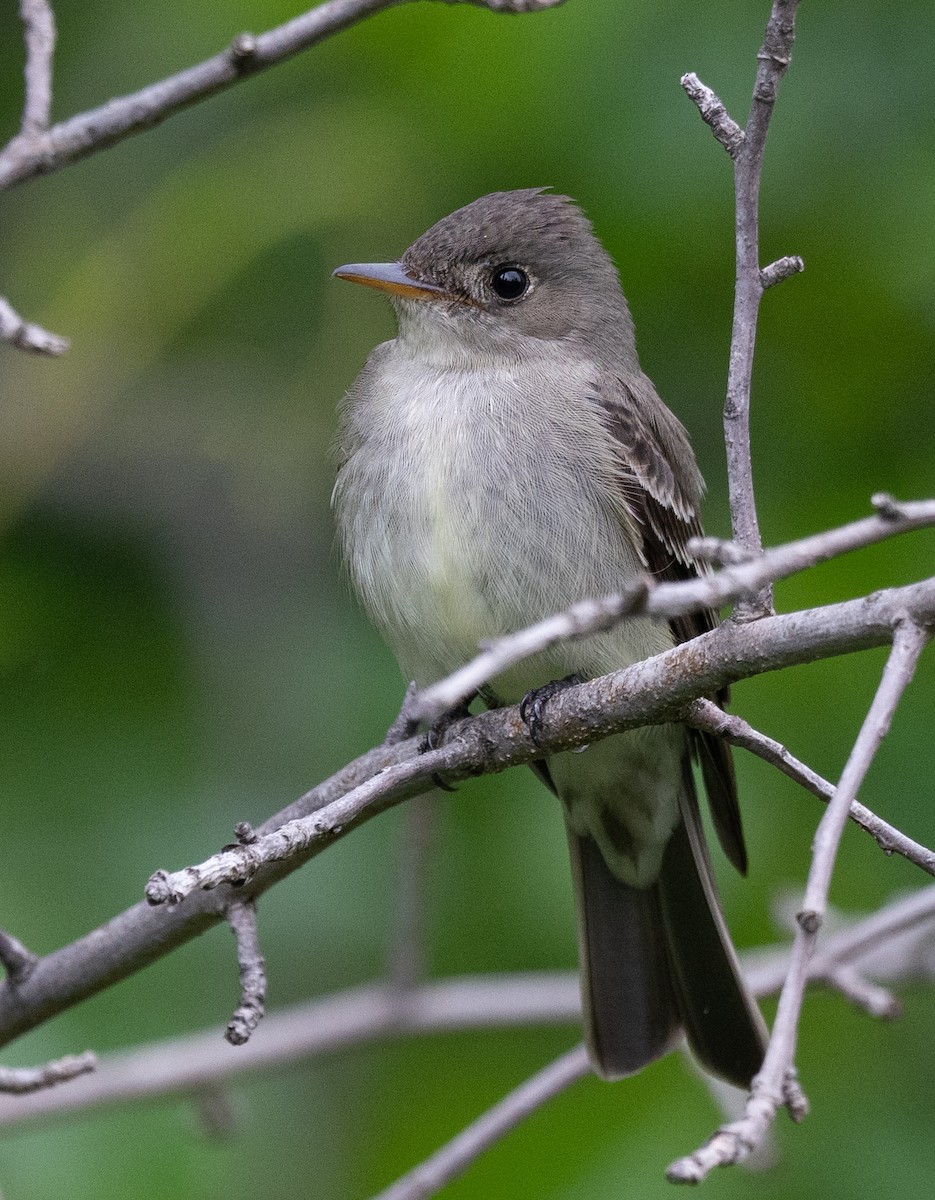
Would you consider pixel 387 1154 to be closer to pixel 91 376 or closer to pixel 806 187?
pixel 91 376

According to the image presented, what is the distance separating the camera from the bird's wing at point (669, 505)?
354 centimetres

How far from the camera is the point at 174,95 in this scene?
245 centimetres

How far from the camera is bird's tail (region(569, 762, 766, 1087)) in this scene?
3.53 m

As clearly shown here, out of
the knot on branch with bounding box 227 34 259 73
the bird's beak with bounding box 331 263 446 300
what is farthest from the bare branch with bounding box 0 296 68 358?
the bird's beak with bounding box 331 263 446 300

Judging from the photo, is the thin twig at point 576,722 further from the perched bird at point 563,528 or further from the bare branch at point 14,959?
the bare branch at point 14,959

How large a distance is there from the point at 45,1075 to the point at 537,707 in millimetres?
995

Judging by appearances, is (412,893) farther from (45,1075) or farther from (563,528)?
(45,1075)

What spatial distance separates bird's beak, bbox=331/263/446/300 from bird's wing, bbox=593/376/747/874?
0.46m

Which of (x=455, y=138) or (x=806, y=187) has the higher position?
(x=455, y=138)

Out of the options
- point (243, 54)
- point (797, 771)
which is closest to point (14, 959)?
point (797, 771)

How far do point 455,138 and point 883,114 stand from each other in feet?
3.40

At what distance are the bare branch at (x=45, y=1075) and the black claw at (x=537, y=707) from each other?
2.86 feet

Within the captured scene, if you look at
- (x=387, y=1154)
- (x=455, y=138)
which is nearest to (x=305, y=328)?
(x=455, y=138)

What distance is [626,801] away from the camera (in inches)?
155
